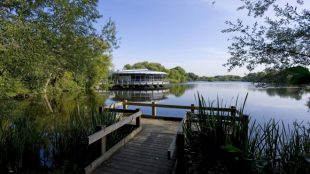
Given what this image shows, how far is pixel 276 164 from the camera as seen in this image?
3.30 m

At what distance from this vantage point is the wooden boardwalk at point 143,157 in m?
4.29

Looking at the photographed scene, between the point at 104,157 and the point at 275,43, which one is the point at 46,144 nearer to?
the point at 104,157

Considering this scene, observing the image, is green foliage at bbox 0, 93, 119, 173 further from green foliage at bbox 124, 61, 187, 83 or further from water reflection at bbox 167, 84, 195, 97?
green foliage at bbox 124, 61, 187, 83

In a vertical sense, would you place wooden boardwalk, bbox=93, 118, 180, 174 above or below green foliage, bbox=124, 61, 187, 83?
below

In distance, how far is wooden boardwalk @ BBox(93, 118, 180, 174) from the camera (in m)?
4.29

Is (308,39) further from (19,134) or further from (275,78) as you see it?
(19,134)

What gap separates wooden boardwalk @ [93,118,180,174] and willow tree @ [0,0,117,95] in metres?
3.29

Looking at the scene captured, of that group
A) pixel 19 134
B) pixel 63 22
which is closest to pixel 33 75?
pixel 19 134

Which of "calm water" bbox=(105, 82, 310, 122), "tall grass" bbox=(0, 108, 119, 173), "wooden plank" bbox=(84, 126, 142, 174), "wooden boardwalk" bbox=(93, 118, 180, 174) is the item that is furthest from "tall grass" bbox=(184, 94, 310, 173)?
"tall grass" bbox=(0, 108, 119, 173)

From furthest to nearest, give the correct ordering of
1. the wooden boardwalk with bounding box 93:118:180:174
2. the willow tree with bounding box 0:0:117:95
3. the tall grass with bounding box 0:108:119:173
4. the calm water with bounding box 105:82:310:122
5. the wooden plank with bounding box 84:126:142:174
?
1. the calm water with bounding box 105:82:310:122
2. the willow tree with bounding box 0:0:117:95
3. the tall grass with bounding box 0:108:119:173
4. the wooden boardwalk with bounding box 93:118:180:174
5. the wooden plank with bounding box 84:126:142:174

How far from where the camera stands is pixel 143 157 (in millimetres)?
4867

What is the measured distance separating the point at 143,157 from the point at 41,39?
439cm

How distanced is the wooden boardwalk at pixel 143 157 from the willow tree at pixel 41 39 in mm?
3286

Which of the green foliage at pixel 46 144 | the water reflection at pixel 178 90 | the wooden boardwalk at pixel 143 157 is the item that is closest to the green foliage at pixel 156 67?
the water reflection at pixel 178 90
